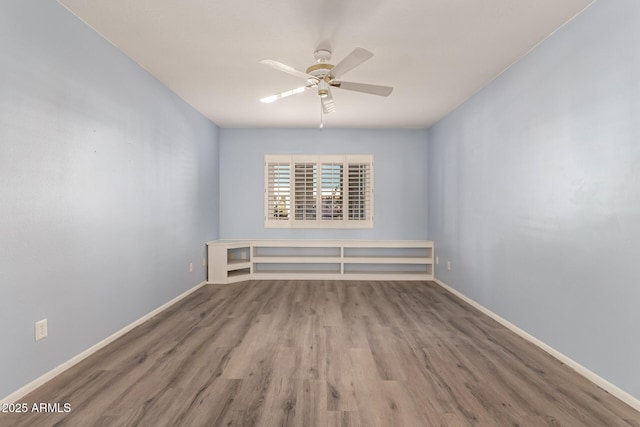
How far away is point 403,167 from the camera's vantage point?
5.57 meters

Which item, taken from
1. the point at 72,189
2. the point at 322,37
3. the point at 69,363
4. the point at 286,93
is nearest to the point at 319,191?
the point at 286,93

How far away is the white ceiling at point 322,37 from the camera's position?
7.23 feet

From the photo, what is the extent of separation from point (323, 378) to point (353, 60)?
2.34m

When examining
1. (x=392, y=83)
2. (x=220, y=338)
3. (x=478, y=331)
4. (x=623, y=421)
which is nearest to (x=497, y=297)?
(x=478, y=331)

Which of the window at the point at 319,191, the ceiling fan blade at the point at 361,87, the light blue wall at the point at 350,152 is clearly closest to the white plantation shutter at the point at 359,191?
the window at the point at 319,191

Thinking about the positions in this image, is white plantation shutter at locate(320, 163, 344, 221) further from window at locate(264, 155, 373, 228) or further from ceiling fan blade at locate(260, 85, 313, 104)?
ceiling fan blade at locate(260, 85, 313, 104)

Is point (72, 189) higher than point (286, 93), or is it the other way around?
point (286, 93)

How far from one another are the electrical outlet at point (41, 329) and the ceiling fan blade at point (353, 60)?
9.19 feet

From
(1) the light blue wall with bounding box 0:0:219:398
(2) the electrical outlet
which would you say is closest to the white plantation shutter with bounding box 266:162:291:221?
(1) the light blue wall with bounding box 0:0:219:398

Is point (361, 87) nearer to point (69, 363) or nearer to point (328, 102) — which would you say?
point (328, 102)

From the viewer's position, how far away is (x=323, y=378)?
2123 millimetres

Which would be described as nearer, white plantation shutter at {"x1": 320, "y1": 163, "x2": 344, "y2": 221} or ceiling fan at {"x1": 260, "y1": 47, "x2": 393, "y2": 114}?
ceiling fan at {"x1": 260, "y1": 47, "x2": 393, "y2": 114}

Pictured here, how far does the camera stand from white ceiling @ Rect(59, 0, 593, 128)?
7.23 feet

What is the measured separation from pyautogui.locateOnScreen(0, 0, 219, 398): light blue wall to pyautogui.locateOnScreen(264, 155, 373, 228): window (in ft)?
6.99
